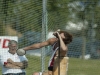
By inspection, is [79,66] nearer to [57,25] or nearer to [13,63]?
[57,25]

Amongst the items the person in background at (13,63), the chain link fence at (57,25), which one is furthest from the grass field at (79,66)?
the person in background at (13,63)

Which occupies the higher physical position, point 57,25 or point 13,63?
point 57,25

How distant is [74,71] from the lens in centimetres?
1385

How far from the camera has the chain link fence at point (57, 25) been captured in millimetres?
12500

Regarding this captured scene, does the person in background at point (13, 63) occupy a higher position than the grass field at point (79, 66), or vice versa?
the person in background at point (13, 63)

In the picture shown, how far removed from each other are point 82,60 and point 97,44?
68 cm

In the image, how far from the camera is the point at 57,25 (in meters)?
12.8

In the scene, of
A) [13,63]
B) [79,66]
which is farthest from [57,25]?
[13,63]

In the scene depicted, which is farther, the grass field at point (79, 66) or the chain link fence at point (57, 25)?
the grass field at point (79, 66)

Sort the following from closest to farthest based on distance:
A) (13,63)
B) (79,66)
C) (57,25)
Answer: (13,63), (57,25), (79,66)

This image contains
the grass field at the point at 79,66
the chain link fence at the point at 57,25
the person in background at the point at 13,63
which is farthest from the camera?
the grass field at the point at 79,66

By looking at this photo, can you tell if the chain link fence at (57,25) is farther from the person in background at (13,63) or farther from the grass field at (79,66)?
the person in background at (13,63)

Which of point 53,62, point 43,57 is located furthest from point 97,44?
point 53,62

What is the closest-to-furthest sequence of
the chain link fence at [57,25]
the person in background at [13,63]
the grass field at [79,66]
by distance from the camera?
1. the person in background at [13,63]
2. the chain link fence at [57,25]
3. the grass field at [79,66]
